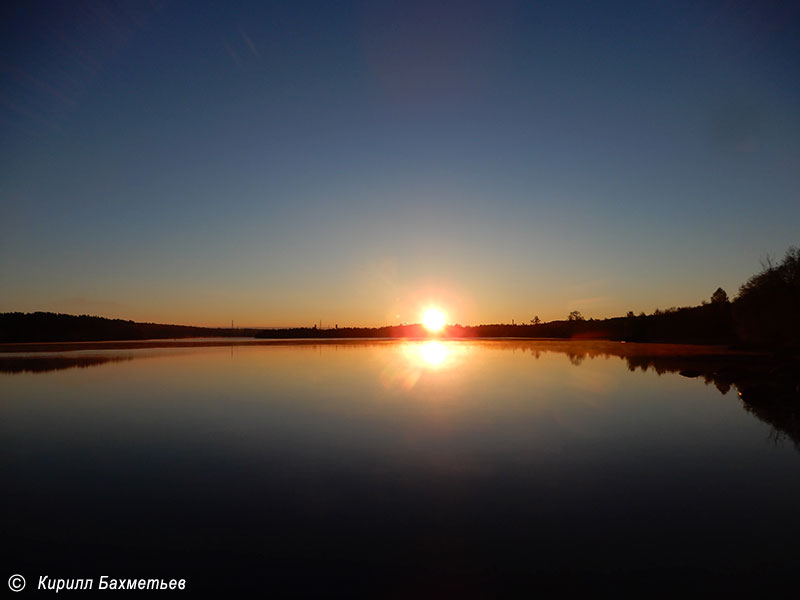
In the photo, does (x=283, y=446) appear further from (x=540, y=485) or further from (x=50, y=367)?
(x=50, y=367)

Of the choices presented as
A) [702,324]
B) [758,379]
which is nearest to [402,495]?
[758,379]

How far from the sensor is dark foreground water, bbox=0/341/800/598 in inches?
343

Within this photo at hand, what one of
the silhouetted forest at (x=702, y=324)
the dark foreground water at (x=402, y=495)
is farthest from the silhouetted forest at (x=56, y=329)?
the dark foreground water at (x=402, y=495)

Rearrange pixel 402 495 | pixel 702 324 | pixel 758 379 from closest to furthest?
pixel 402 495 < pixel 758 379 < pixel 702 324

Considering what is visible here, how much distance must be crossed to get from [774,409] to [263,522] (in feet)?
88.1

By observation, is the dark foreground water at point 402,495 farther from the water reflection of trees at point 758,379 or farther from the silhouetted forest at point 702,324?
the silhouetted forest at point 702,324

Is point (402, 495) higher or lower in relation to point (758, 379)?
lower

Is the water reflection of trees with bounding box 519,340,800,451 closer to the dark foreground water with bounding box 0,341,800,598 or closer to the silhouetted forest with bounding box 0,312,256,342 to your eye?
the dark foreground water with bounding box 0,341,800,598

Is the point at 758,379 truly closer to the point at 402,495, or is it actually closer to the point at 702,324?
the point at 402,495

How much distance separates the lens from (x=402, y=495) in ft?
41.4

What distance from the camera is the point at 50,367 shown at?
49.2 metres

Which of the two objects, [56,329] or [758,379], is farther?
[56,329]

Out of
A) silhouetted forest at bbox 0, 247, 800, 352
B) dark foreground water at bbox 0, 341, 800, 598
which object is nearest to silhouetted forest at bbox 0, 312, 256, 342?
silhouetted forest at bbox 0, 247, 800, 352

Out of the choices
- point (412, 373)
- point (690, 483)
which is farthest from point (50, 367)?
point (690, 483)
